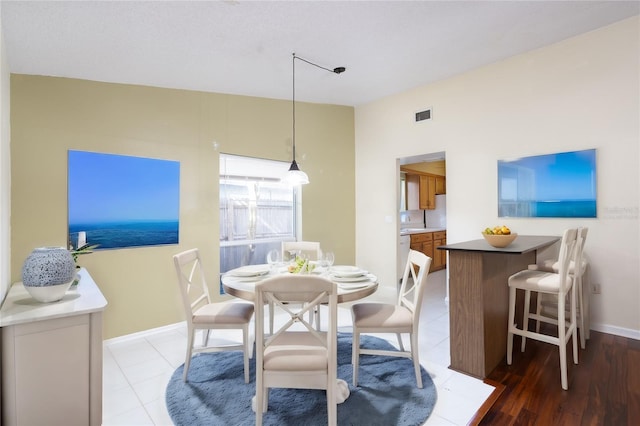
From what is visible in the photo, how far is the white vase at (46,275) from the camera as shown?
1.67 meters

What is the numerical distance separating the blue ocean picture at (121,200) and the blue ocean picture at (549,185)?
369cm

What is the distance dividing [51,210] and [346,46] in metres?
2.99

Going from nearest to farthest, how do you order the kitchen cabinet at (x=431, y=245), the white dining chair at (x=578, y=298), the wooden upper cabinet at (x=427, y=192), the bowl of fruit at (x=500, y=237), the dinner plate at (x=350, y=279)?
1. the dinner plate at (x=350, y=279)
2. the bowl of fruit at (x=500, y=237)
3. the white dining chair at (x=578, y=298)
4. the kitchen cabinet at (x=431, y=245)
5. the wooden upper cabinet at (x=427, y=192)

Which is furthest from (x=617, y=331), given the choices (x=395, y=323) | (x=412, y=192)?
(x=412, y=192)

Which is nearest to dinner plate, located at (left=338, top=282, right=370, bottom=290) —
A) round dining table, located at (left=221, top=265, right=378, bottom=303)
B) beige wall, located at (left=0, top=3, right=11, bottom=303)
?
round dining table, located at (left=221, top=265, right=378, bottom=303)

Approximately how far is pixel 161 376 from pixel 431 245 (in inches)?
204

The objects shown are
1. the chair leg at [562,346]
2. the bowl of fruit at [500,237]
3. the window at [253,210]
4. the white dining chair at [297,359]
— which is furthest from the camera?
the window at [253,210]

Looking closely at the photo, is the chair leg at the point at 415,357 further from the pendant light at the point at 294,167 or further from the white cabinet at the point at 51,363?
the white cabinet at the point at 51,363

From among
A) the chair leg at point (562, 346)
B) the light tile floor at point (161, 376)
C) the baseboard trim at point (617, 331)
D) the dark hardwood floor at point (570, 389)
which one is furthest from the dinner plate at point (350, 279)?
the baseboard trim at point (617, 331)

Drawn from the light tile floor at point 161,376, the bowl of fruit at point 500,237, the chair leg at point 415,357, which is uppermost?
the bowl of fruit at point 500,237

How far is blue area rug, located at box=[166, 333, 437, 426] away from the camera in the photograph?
1887 mm

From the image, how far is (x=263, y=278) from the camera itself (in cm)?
229

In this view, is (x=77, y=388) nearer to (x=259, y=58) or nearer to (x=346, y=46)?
(x=259, y=58)

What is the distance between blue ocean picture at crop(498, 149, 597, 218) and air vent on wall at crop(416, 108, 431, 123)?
1132mm
